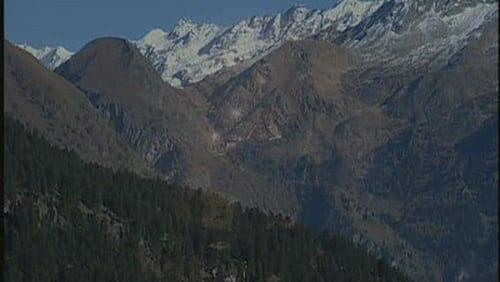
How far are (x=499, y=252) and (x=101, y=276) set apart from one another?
184052 millimetres

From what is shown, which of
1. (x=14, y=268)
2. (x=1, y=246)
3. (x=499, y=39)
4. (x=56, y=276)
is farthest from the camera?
(x=56, y=276)

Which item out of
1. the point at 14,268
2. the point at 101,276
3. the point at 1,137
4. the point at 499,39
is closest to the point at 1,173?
the point at 1,137

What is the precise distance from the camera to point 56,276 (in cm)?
19512

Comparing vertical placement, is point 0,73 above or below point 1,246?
above

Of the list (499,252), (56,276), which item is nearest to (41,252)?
(56,276)

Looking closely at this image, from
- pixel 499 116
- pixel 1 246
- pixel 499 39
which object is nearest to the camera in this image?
pixel 1 246

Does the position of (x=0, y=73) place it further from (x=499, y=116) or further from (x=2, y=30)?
(x=499, y=116)

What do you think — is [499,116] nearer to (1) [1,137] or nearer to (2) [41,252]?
(1) [1,137]

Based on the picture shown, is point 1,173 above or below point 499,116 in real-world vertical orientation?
below

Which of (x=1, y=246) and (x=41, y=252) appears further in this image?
(x=41, y=252)

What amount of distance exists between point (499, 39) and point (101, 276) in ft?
609

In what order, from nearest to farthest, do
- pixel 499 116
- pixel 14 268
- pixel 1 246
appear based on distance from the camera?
pixel 1 246 < pixel 499 116 < pixel 14 268

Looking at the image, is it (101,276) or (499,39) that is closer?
(499,39)

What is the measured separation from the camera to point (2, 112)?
12.8m
